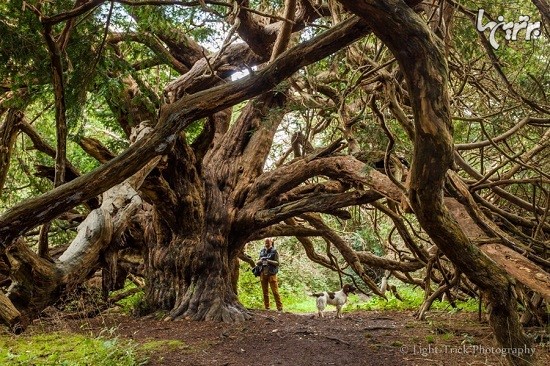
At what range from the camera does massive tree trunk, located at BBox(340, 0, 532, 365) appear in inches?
90.7

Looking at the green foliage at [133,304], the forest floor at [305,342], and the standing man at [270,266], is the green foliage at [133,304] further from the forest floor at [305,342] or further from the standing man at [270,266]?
the standing man at [270,266]

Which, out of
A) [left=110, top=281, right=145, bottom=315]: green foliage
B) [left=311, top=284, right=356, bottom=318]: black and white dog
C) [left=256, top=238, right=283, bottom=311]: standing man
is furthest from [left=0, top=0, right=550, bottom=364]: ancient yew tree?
[left=256, top=238, right=283, bottom=311]: standing man

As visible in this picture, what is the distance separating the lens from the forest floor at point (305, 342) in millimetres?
4316

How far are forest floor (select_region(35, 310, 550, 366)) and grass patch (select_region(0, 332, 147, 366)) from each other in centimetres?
28

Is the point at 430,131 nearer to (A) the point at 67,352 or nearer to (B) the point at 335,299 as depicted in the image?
(A) the point at 67,352

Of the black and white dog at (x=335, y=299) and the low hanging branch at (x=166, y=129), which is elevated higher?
the low hanging branch at (x=166, y=129)

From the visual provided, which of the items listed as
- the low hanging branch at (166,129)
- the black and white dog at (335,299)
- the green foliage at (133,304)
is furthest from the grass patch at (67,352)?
the black and white dog at (335,299)

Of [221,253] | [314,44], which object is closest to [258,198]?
[221,253]

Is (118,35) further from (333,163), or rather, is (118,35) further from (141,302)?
(141,302)

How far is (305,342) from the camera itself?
199 inches

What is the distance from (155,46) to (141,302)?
12.0 ft

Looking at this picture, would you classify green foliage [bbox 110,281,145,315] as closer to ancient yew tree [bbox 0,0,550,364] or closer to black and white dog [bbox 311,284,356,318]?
ancient yew tree [bbox 0,0,550,364]

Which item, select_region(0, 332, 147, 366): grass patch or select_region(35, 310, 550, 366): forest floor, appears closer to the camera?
select_region(0, 332, 147, 366): grass patch

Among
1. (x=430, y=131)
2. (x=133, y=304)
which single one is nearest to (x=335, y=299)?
(x=133, y=304)
